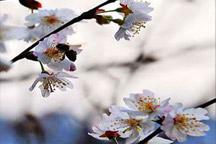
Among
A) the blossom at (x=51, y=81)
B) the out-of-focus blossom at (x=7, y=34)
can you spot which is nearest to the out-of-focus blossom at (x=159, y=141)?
the blossom at (x=51, y=81)

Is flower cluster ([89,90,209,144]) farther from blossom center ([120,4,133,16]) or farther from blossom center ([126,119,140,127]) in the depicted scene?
blossom center ([120,4,133,16])

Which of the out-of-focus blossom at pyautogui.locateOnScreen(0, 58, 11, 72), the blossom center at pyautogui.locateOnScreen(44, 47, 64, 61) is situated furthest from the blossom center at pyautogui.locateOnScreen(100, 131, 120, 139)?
the out-of-focus blossom at pyautogui.locateOnScreen(0, 58, 11, 72)

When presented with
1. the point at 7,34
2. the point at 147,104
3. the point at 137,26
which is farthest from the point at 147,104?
the point at 7,34

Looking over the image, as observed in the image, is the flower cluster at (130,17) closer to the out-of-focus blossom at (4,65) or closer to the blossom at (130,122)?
the blossom at (130,122)

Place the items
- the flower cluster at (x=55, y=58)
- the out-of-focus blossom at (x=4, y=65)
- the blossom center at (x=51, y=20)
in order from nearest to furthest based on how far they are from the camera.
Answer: the out-of-focus blossom at (x=4, y=65), the flower cluster at (x=55, y=58), the blossom center at (x=51, y=20)

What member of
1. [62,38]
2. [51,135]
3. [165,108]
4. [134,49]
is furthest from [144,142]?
[134,49]

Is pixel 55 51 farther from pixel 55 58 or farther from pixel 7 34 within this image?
pixel 7 34
